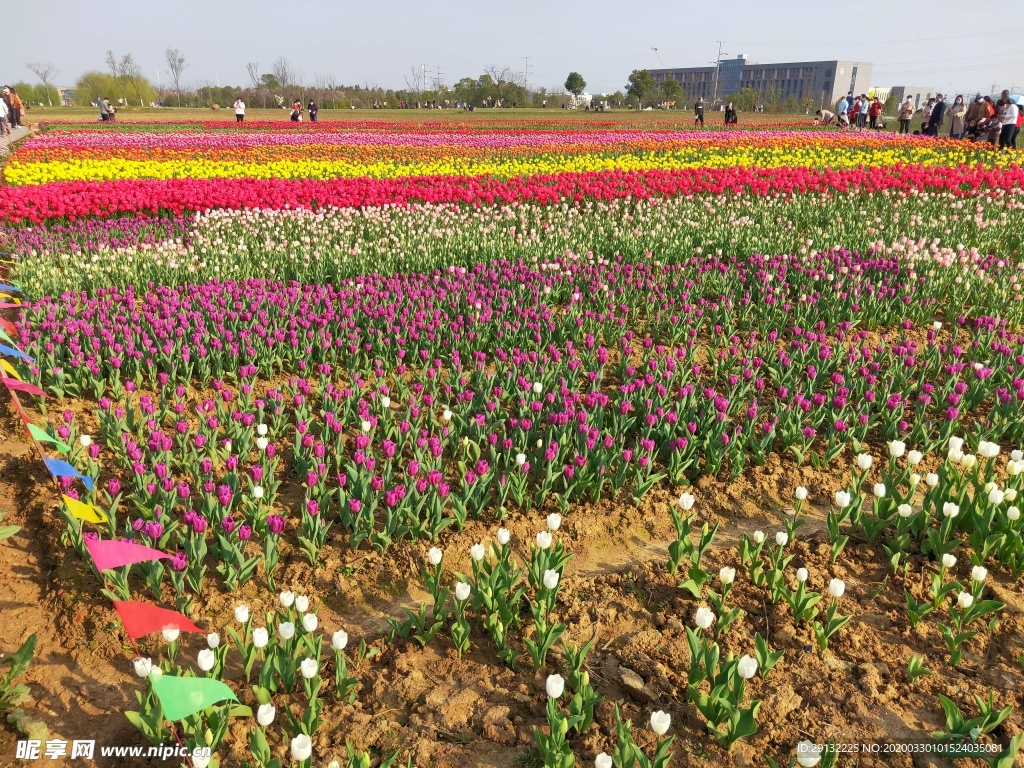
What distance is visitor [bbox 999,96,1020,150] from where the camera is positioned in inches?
753

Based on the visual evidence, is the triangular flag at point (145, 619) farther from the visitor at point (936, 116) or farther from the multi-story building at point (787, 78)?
the multi-story building at point (787, 78)

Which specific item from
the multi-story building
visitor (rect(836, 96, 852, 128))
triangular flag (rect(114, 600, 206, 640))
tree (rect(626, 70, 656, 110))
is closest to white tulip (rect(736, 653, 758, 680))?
triangular flag (rect(114, 600, 206, 640))

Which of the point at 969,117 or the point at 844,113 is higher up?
the point at 844,113

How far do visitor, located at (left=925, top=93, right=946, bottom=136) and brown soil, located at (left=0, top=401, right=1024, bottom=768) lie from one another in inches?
1106

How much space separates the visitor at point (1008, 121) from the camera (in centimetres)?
1912

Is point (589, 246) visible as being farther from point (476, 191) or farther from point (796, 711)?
point (796, 711)

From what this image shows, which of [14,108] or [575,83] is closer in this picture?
[14,108]

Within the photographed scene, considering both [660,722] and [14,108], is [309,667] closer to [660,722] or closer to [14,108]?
[660,722]

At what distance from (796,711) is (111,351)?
214 inches

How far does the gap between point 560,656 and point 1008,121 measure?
2344cm

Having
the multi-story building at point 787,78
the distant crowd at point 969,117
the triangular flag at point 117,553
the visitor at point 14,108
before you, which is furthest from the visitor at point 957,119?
the multi-story building at point 787,78

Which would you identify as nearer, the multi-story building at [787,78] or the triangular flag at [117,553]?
the triangular flag at [117,553]

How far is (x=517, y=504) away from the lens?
164 inches

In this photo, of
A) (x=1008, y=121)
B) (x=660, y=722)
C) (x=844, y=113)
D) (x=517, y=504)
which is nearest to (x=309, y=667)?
(x=660, y=722)
